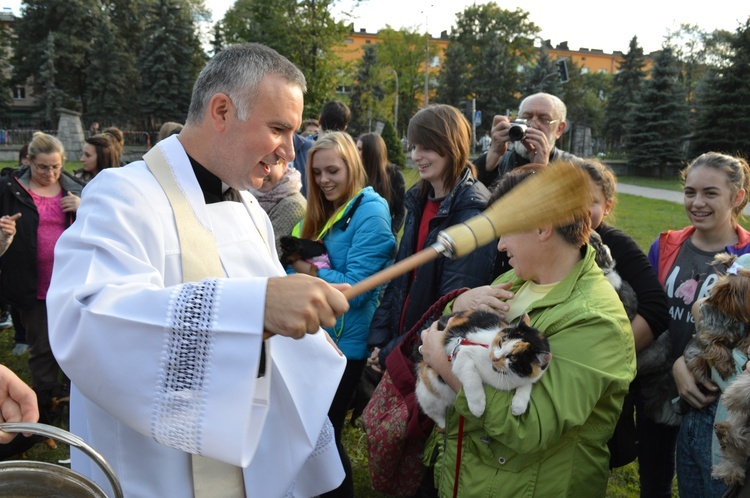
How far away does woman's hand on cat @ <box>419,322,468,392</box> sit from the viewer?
232cm

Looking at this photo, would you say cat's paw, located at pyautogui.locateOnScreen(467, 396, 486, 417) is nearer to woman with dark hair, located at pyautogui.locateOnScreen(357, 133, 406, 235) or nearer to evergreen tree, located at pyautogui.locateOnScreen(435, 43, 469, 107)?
woman with dark hair, located at pyautogui.locateOnScreen(357, 133, 406, 235)

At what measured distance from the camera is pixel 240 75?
211 centimetres

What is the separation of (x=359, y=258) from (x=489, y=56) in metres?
55.7

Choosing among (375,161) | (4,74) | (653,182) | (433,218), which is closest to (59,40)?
(4,74)

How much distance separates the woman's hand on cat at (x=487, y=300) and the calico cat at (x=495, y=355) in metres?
0.17

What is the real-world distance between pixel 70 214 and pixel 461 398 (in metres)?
4.87

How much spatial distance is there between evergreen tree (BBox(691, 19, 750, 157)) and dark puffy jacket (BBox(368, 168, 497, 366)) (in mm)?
26490

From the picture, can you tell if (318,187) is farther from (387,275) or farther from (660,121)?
(660,121)

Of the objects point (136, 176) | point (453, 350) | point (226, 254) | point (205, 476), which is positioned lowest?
point (205, 476)

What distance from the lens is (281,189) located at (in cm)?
492

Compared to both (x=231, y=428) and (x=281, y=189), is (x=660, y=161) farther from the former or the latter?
(x=231, y=428)

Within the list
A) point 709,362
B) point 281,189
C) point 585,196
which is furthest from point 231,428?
point 281,189

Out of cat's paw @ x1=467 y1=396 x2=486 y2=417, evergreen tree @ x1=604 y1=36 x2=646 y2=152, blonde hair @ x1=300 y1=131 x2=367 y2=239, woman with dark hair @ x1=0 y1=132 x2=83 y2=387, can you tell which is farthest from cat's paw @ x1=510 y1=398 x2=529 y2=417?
evergreen tree @ x1=604 y1=36 x2=646 y2=152

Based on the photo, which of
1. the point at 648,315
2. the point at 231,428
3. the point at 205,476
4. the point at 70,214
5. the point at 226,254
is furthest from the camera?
the point at 70,214
